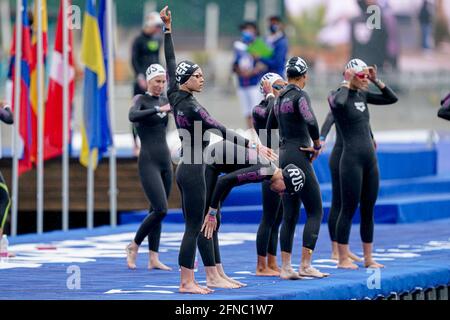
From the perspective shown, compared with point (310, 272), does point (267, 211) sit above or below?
above

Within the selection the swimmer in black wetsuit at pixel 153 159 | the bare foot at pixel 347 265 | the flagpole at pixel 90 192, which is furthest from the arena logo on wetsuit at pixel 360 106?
the flagpole at pixel 90 192

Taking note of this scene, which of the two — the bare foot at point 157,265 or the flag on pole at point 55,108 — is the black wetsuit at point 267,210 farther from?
the flag on pole at point 55,108

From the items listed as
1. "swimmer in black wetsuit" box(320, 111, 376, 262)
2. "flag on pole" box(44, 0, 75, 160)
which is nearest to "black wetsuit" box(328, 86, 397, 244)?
"swimmer in black wetsuit" box(320, 111, 376, 262)

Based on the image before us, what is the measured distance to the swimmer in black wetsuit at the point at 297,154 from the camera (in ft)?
36.7

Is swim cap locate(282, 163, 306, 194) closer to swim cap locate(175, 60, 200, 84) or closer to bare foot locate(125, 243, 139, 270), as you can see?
swim cap locate(175, 60, 200, 84)

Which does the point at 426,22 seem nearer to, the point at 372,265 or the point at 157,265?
the point at 372,265

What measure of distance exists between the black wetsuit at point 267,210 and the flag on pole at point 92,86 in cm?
547

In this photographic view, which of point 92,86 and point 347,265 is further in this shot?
point 92,86

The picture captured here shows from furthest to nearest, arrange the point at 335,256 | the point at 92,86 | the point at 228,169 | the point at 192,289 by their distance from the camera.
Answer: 1. the point at 92,86
2. the point at 335,256
3. the point at 228,169
4. the point at 192,289

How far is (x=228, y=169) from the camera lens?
10.5 metres

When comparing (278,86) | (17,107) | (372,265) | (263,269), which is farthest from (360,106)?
(17,107)

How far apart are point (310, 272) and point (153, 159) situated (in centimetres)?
236

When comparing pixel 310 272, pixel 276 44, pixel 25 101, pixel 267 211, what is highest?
pixel 276 44
